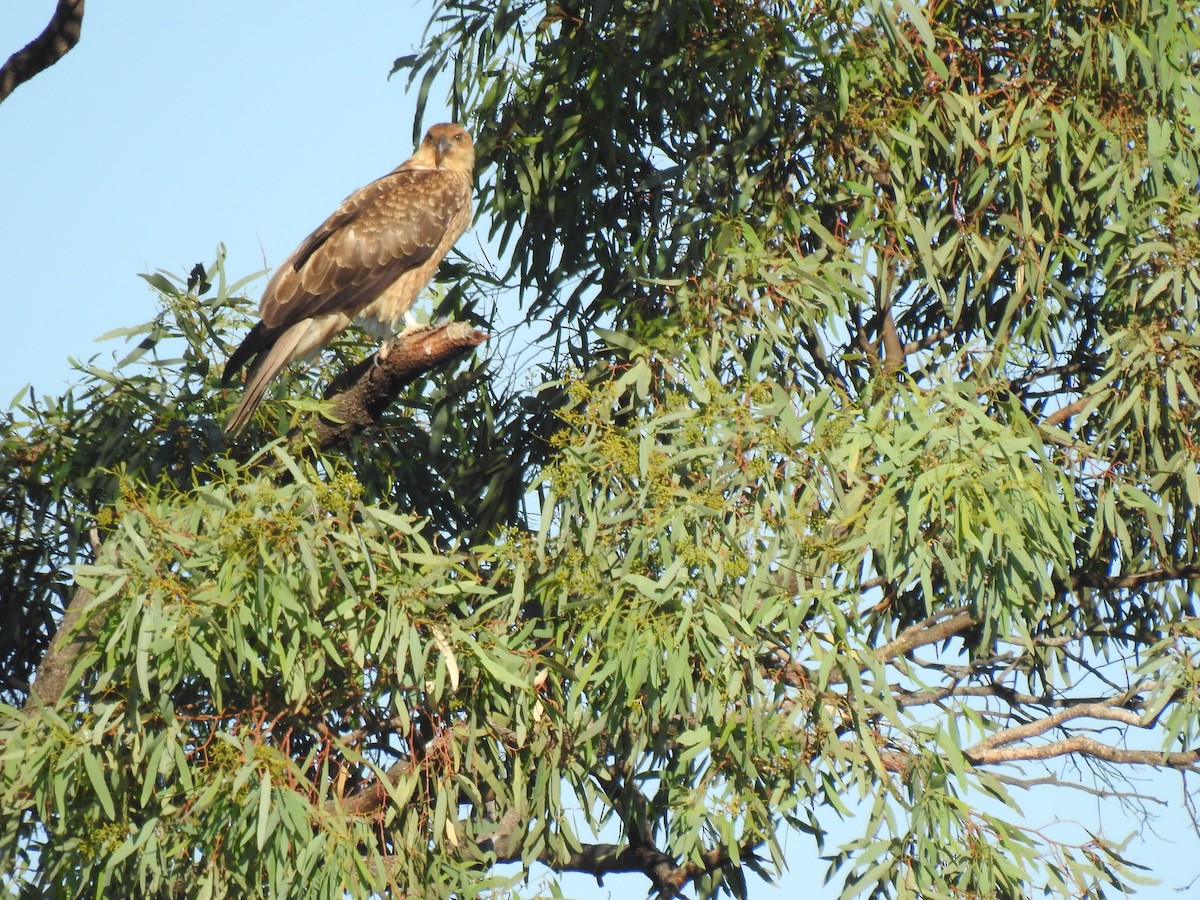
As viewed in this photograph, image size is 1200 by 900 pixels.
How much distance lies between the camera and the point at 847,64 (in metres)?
5.20

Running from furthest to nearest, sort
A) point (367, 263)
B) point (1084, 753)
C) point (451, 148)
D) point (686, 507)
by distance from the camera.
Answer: point (451, 148)
point (367, 263)
point (1084, 753)
point (686, 507)

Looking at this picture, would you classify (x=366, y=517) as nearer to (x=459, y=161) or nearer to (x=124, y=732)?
(x=124, y=732)

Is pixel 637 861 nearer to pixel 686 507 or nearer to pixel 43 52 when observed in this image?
pixel 686 507

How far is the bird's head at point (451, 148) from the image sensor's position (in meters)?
6.19

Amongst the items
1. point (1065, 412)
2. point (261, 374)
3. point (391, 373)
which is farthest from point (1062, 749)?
point (261, 374)

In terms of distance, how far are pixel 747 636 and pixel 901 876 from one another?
80 cm

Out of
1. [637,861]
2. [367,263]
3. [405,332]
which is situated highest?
[367,263]

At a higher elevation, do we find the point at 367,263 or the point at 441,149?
the point at 441,149

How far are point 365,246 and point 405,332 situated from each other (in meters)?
0.72

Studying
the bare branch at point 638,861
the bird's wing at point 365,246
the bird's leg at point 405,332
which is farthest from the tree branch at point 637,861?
the bird's wing at point 365,246

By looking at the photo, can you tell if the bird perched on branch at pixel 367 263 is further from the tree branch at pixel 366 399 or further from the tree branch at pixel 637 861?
the tree branch at pixel 637 861

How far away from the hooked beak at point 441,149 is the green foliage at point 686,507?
0.49m

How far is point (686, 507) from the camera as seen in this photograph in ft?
14.2

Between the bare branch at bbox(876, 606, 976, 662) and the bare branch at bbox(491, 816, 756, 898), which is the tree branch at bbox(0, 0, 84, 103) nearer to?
the bare branch at bbox(491, 816, 756, 898)
